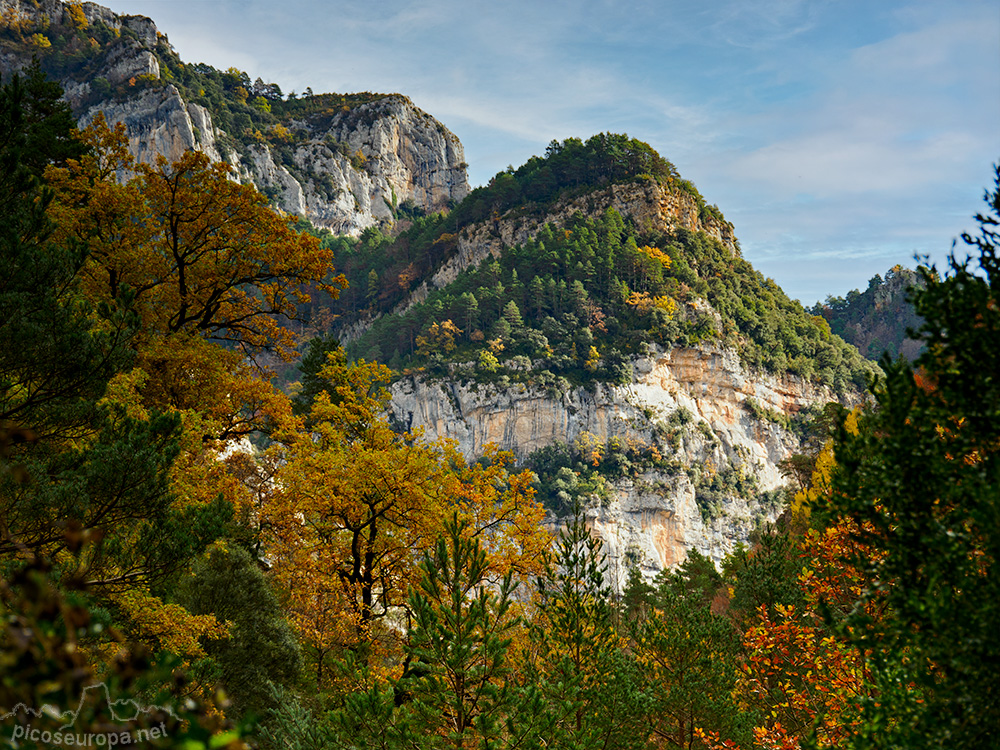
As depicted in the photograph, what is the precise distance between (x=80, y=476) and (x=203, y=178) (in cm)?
923

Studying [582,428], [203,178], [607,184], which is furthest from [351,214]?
[203,178]

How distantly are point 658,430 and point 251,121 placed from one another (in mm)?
107152

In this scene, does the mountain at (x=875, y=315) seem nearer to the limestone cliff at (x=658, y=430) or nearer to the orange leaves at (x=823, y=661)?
the limestone cliff at (x=658, y=430)

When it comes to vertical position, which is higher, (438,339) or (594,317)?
(594,317)

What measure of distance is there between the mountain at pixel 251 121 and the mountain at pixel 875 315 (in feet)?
331

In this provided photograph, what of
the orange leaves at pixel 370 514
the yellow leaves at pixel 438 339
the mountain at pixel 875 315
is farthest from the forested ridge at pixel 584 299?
the orange leaves at pixel 370 514

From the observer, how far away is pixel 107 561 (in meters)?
8.34

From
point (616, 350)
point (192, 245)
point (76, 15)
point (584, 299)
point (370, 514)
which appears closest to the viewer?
point (370, 514)

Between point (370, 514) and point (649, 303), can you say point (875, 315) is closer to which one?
point (649, 303)

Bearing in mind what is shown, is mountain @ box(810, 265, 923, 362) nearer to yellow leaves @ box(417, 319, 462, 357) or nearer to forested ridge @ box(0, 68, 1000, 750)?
yellow leaves @ box(417, 319, 462, 357)

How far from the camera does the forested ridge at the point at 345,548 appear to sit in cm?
420

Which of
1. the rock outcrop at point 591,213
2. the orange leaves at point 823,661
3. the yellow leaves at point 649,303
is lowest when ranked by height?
the orange leaves at point 823,661

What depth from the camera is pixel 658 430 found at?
7981 cm

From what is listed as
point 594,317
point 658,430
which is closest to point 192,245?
point 658,430
